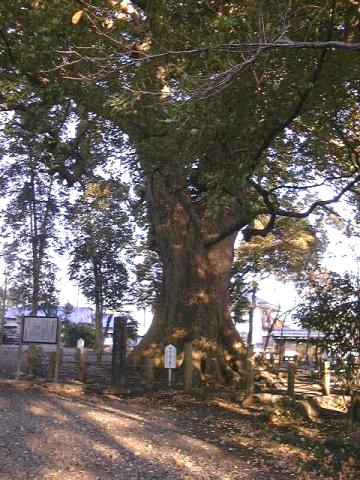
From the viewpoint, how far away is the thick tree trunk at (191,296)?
1627 centimetres

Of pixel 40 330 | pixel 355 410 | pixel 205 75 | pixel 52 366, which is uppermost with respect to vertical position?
pixel 205 75

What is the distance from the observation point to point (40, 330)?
45.8 ft

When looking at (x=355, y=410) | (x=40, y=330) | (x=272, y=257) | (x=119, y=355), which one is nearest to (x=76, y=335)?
(x=272, y=257)

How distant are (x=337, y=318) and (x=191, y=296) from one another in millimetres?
7751

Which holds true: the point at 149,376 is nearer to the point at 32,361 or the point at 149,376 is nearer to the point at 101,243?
the point at 32,361

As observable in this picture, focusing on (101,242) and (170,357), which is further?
(101,242)

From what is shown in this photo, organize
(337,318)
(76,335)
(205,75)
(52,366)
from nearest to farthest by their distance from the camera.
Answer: (205,75), (337,318), (52,366), (76,335)

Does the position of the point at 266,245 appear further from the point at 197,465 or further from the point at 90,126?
the point at 197,465

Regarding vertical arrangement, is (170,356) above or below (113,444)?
above

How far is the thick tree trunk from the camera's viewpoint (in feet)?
53.4

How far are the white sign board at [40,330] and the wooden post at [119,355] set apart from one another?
1686 millimetres

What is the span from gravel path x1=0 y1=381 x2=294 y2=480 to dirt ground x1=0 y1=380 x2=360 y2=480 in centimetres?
1

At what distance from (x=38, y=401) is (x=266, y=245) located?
2387 centimetres

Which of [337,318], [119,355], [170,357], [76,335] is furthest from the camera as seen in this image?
[76,335]
